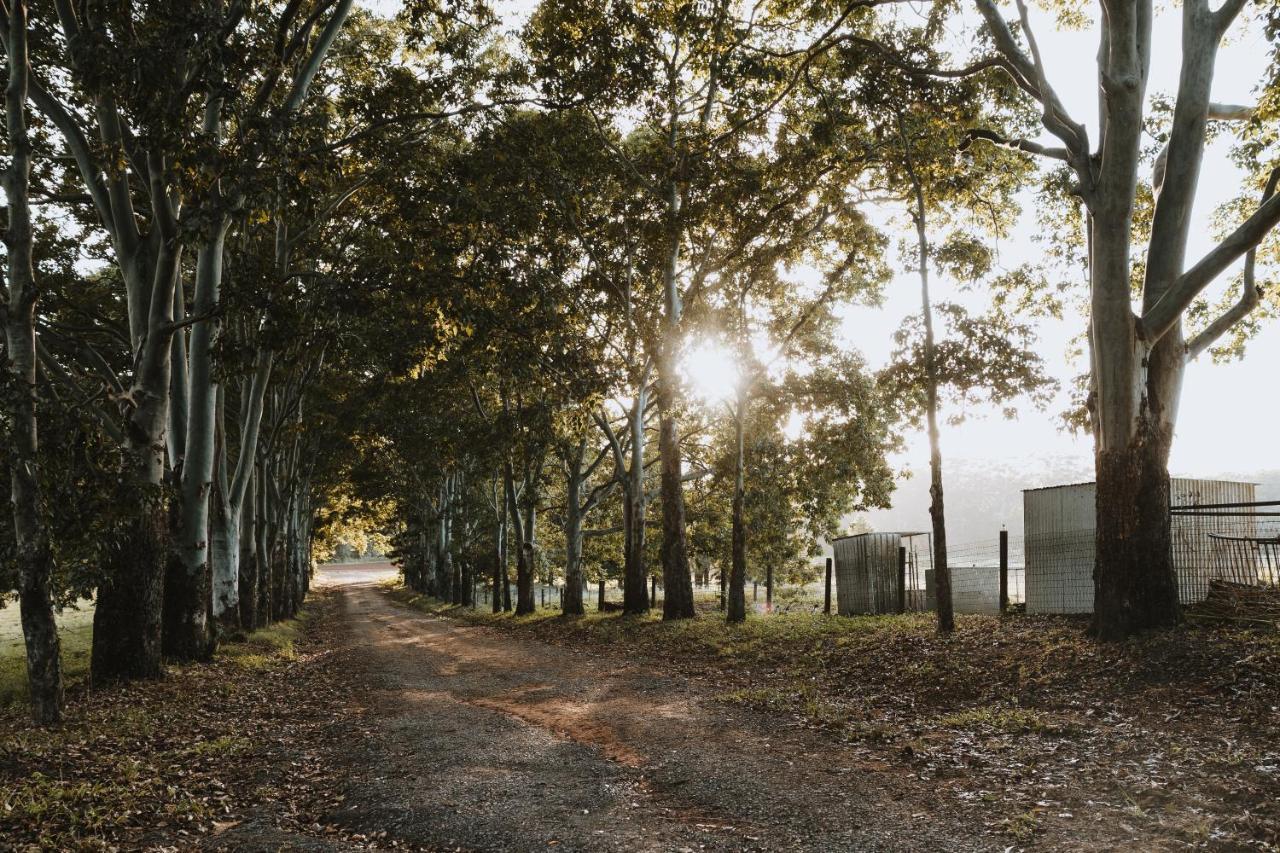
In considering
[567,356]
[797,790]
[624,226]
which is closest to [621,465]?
[567,356]

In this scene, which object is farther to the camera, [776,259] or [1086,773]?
[776,259]

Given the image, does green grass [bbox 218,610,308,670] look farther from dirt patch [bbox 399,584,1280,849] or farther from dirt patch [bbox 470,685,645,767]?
dirt patch [bbox 399,584,1280,849]

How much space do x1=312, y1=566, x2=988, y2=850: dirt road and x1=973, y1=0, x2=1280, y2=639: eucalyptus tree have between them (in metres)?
5.84

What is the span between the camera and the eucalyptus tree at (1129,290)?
11188 mm

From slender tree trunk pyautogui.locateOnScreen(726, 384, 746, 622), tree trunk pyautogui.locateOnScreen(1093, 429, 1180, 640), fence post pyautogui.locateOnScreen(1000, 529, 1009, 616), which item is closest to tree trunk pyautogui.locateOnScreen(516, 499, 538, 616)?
slender tree trunk pyautogui.locateOnScreen(726, 384, 746, 622)

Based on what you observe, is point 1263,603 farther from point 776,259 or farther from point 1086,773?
point 776,259

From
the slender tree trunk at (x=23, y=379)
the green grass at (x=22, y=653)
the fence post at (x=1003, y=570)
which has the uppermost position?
the slender tree trunk at (x=23, y=379)

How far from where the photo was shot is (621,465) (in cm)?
2514

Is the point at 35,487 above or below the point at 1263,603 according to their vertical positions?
above

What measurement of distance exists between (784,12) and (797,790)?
39.4ft

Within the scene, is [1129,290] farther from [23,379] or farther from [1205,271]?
[23,379]

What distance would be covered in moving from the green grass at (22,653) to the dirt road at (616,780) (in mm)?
5162

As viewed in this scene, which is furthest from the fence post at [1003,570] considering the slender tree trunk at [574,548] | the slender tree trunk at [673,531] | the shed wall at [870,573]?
the slender tree trunk at [574,548]

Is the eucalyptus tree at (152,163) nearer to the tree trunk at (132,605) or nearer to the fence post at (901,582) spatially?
the tree trunk at (132,605)
